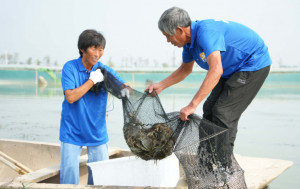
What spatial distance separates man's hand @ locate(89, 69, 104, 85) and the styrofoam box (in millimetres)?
737

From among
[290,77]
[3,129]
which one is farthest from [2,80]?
[3,129]

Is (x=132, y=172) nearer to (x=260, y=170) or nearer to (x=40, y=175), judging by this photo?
(x=40, y=175)

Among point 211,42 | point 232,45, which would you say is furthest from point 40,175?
point 232,45

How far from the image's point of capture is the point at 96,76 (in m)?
3.47

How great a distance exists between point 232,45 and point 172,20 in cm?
54

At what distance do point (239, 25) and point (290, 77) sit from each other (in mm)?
41052

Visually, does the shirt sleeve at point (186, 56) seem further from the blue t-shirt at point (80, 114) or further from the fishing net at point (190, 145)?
the blue t-shirt at point (80, 114)

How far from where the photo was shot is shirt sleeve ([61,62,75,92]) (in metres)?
3.42

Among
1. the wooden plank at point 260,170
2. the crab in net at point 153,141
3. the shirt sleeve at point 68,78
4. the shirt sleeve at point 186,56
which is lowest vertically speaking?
the wooden plank at point 260,170

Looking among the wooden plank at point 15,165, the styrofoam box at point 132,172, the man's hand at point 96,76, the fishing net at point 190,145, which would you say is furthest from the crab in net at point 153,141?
the wooden plank at point 15,165

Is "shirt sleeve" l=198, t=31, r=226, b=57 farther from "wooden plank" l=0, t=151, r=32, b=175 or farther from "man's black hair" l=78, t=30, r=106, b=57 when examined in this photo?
"wooden plank" l=0, t=151, r=32, b=175

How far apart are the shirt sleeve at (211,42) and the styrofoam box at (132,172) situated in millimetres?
1079

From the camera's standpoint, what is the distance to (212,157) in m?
2.97

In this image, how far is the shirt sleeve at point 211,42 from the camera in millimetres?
2822
